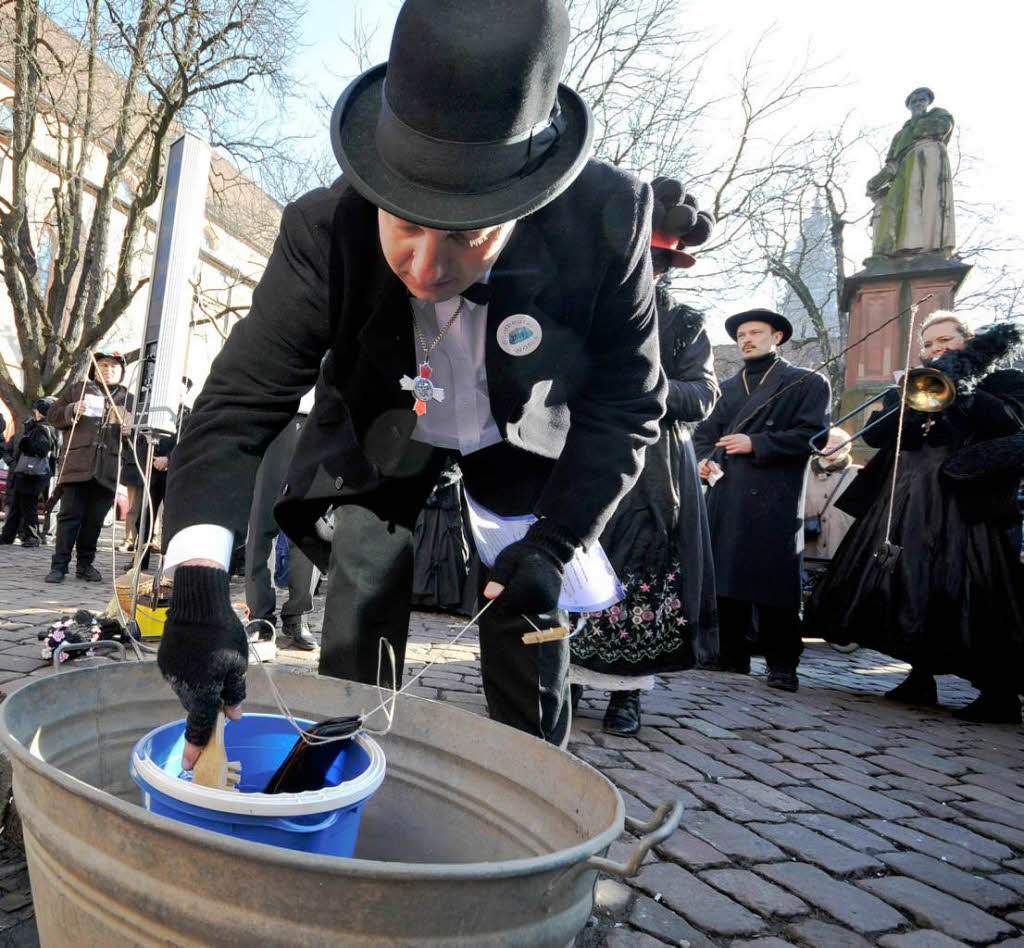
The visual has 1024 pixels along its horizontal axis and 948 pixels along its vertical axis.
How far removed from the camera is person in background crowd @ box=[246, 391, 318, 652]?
4.32 m

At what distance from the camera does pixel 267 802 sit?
1.08 meters

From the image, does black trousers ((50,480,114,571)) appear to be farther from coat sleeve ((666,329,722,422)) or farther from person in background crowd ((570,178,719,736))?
coat sleeve ((666,329,722,422))

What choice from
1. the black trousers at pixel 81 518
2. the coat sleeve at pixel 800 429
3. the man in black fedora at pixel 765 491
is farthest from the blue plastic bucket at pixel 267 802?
the black trousers at pixel 81 518

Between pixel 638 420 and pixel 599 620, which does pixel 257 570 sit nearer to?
pixel 599 620

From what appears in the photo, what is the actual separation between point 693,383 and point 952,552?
2221 millimetres

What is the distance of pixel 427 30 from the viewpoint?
1185 millimetres

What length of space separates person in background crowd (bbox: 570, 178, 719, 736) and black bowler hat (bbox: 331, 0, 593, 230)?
2.25 meters

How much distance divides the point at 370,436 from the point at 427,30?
854 mm

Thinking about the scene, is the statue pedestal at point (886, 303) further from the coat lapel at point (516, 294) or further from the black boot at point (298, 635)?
the coat lapel at point (516, 294)

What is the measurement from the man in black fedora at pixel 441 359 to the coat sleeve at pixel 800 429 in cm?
318

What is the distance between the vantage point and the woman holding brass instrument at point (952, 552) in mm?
4500

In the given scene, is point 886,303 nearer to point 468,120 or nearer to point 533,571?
point 533,571

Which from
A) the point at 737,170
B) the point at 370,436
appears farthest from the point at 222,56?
the point at 370,436

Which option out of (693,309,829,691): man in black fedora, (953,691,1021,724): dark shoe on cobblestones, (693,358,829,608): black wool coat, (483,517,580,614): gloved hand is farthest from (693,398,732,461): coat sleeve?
(483,517,580,614): gloved hand
